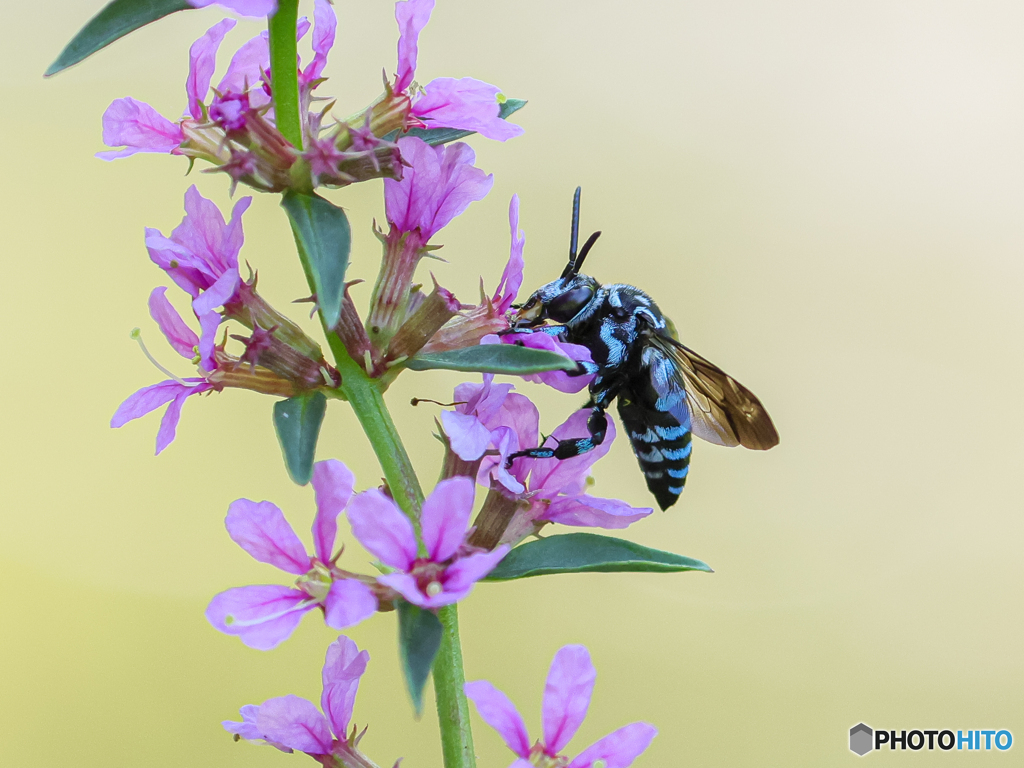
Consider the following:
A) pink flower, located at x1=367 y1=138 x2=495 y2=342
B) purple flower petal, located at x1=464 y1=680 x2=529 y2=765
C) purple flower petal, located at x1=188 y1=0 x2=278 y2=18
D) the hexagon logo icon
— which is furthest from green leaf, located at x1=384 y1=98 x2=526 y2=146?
the hexagon logo icon

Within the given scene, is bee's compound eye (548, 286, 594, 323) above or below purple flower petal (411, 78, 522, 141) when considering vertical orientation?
below

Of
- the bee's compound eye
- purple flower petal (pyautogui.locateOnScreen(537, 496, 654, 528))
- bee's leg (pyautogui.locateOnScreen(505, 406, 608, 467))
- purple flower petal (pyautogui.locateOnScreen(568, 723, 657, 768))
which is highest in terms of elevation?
the bee's compound eye

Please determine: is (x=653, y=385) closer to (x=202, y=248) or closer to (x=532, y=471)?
(x=532, y=471)

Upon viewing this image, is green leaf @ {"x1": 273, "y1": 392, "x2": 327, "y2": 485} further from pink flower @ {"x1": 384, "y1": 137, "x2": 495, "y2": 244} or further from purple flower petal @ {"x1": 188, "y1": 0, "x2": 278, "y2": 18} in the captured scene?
purple flower petal @ {"x1": 188, "y1": 0, "x2": 278, "y2": 18}

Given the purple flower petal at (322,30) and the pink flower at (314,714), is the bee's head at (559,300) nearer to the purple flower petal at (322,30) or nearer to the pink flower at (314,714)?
the purple flower petal at (322,30)

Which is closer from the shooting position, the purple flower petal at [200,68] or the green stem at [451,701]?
the green stem at [451,701]

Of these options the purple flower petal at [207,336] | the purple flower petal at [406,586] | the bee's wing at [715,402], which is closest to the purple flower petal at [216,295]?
the purple flower petal at [207,336]

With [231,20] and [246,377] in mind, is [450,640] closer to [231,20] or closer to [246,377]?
[246,377]
